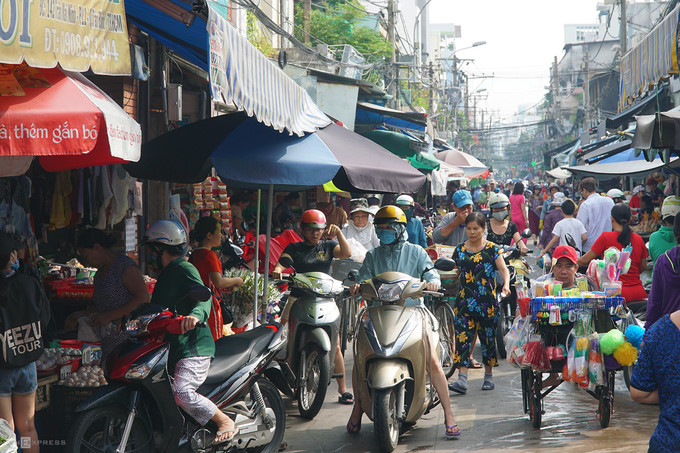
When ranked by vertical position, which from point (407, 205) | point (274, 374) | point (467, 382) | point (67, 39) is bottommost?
point (467, 382)

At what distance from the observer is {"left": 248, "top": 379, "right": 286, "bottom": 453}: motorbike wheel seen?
5.86 meters

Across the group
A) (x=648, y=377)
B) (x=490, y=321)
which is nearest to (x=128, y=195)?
(x=490, y=321)

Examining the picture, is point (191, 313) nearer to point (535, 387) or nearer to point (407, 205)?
point (535, 387)

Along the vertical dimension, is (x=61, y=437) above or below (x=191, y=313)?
below

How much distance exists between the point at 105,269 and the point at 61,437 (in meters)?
1.26

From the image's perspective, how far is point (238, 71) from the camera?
470 centimetres

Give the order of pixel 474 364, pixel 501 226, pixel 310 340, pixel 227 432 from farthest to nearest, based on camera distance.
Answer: pixel 501 226 < pixel 474 364 < pixel 310 340 < pixel 227 432

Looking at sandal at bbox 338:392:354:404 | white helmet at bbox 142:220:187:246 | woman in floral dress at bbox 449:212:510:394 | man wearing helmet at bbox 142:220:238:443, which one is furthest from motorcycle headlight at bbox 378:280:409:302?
woman in floral dress at bbox 449:212:510:394

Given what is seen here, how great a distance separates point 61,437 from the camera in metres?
5.61

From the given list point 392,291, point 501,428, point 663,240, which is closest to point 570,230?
point 663,240

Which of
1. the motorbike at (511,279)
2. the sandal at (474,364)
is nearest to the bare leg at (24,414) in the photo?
the sandal at (474,364)

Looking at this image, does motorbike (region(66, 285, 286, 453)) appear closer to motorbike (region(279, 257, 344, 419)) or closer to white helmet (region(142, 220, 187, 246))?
white helmet (region(142, 220, 187, 246))

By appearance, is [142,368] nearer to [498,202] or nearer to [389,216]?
[389,216]

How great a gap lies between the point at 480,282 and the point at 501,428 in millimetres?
1720
